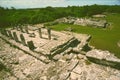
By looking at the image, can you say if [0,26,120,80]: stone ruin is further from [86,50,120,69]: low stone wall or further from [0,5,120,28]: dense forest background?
[0,5,120,28]: dense forest background

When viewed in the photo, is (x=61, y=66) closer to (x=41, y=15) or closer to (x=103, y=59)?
(x=103, y=59)

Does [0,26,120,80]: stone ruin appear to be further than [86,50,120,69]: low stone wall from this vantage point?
No

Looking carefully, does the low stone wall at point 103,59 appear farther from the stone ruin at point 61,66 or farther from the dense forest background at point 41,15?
the dense forest background at point 41,15

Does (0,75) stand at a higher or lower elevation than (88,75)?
lower

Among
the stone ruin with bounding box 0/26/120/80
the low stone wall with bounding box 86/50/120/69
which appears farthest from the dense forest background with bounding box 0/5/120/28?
the low stone wall with bounding box 86/50/120/69

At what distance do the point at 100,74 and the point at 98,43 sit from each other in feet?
42.8

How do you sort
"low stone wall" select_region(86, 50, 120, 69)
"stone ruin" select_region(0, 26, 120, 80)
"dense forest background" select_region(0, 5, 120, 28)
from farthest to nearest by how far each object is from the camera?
1. "dense forest background" select_region(0, 5, 120, 28)
2. "low stone wall" select_region(86, 50, 120, 69)
3. "stone ruin" select_region(0, 26, 120, 80)

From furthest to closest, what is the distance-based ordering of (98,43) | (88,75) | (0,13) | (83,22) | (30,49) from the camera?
(0,13) < (83,22) < (98,43) < (30,49) < (88,75)

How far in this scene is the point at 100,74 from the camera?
28.5ft

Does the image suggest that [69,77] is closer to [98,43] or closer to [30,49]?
[30,49]

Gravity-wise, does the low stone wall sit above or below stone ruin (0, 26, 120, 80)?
above

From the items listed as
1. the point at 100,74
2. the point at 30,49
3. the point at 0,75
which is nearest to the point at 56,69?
the point at 100,74

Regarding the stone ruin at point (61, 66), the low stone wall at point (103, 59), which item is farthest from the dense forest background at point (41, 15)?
the low stone wall at point (103, 59)

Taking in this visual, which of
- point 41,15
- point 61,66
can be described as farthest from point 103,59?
point 41,15
